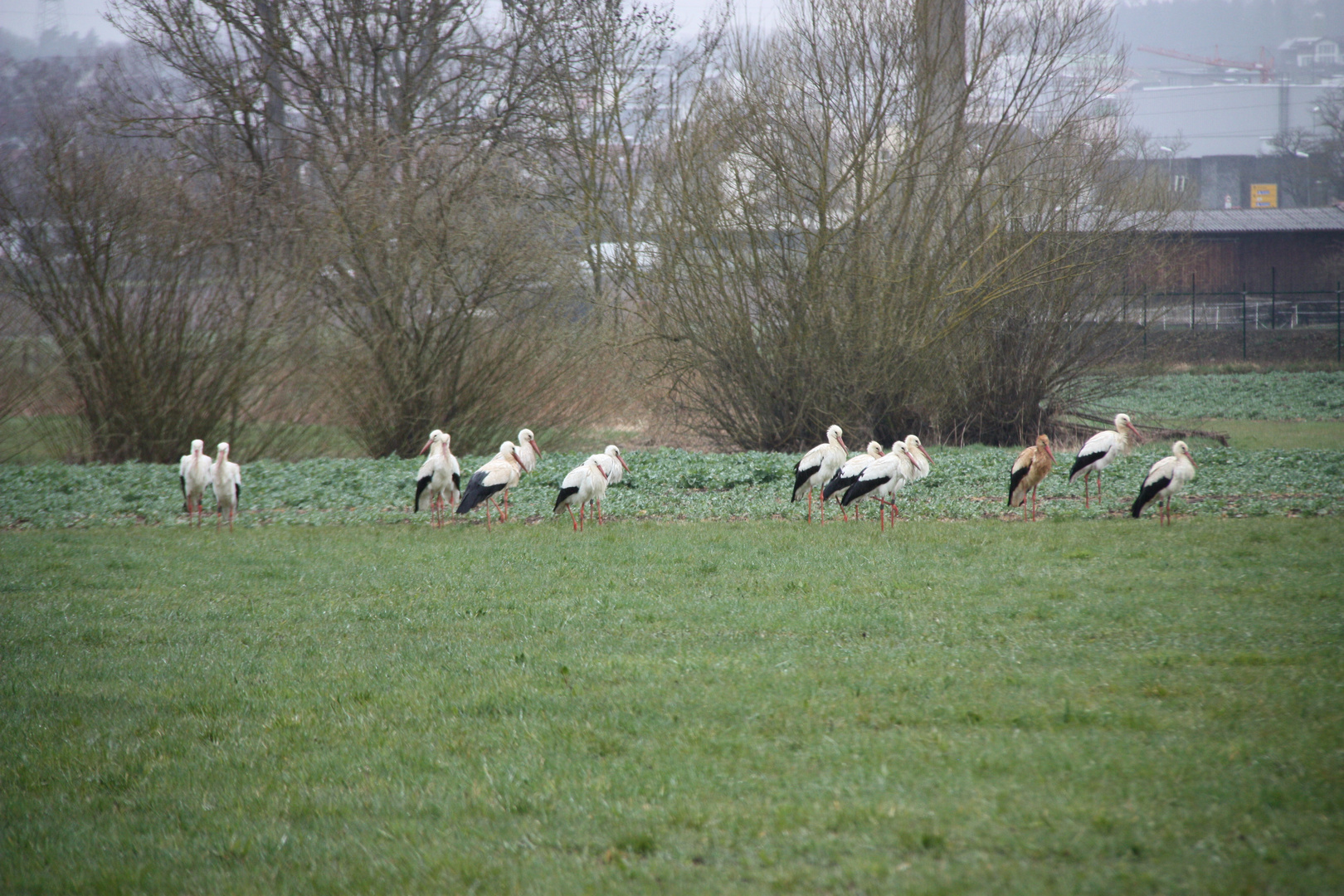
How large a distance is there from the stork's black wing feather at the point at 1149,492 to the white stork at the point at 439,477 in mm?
7006

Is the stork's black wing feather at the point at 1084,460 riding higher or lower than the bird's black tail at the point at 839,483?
higher

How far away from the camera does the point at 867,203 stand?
1680cm

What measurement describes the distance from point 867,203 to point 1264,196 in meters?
62.9

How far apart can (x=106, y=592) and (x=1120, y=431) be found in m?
10.1

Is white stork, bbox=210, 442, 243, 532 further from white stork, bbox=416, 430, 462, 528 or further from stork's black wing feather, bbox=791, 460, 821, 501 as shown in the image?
stork's black wing feather, bbox=791, 460, 821, 501

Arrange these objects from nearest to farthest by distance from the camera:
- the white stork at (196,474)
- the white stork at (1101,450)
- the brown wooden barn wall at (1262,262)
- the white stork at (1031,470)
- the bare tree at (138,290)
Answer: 1. the white stork at (1031,470)
2. the white stork at (1101,450)
3. the white stork at (196,474)
4. the bare tree at (138,290)
5. the brown wooden barn wall at (1262,262)

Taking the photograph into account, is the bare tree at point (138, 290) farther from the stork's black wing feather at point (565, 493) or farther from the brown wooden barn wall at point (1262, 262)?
the brown wooden barn wall at point (1262, 262)

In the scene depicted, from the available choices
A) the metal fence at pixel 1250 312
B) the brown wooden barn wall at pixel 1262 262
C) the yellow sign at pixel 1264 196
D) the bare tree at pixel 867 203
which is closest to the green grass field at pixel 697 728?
the bare tree at pixel 867 203

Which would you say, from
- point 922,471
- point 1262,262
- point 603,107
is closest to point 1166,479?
point 922,471

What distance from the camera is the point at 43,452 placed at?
18484 mm

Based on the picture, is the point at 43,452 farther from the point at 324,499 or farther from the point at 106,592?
the point at 106,592

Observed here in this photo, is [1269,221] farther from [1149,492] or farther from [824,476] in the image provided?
[824,476]

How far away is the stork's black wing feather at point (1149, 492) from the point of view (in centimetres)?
976

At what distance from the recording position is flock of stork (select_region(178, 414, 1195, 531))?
10.3 m
